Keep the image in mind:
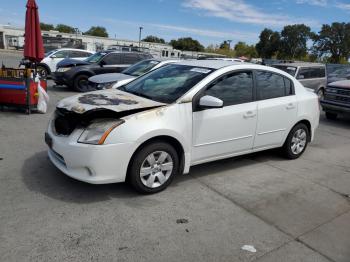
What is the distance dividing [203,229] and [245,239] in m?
0.43

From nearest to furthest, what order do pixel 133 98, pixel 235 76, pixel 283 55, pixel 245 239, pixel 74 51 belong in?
pixel 245 239 < pixel 133 98 < pixel 235 76 < pixel 74 51 < pixel 283 55

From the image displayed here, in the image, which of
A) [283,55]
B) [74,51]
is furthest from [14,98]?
[283,55]

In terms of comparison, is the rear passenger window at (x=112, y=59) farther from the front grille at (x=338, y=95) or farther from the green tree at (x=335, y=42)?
the green tree at (x=335, y=42)

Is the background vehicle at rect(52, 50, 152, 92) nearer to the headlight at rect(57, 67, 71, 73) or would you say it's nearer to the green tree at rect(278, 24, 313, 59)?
the headlight at rect(57, 67, 71, 73)

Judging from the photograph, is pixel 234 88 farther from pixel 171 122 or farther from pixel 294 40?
pixel 294 40

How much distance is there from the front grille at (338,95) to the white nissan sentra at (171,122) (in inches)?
192

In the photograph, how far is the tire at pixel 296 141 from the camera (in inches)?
222

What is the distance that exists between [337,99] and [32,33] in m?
8.84

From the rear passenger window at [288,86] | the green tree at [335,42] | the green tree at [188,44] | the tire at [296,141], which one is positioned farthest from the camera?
the green tree at [188,44]

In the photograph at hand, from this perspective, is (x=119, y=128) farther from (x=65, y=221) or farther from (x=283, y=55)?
(x=283, y=55)

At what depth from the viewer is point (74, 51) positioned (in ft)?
51.9

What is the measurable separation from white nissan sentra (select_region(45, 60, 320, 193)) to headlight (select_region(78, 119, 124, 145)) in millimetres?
12

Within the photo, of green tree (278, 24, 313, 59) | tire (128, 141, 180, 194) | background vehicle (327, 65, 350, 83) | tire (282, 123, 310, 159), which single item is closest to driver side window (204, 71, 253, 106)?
tire (128, 141, 180, 194)

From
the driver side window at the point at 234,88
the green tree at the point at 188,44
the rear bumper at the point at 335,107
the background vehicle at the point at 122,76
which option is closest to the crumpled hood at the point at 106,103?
the driver side window at the point at 234,88
